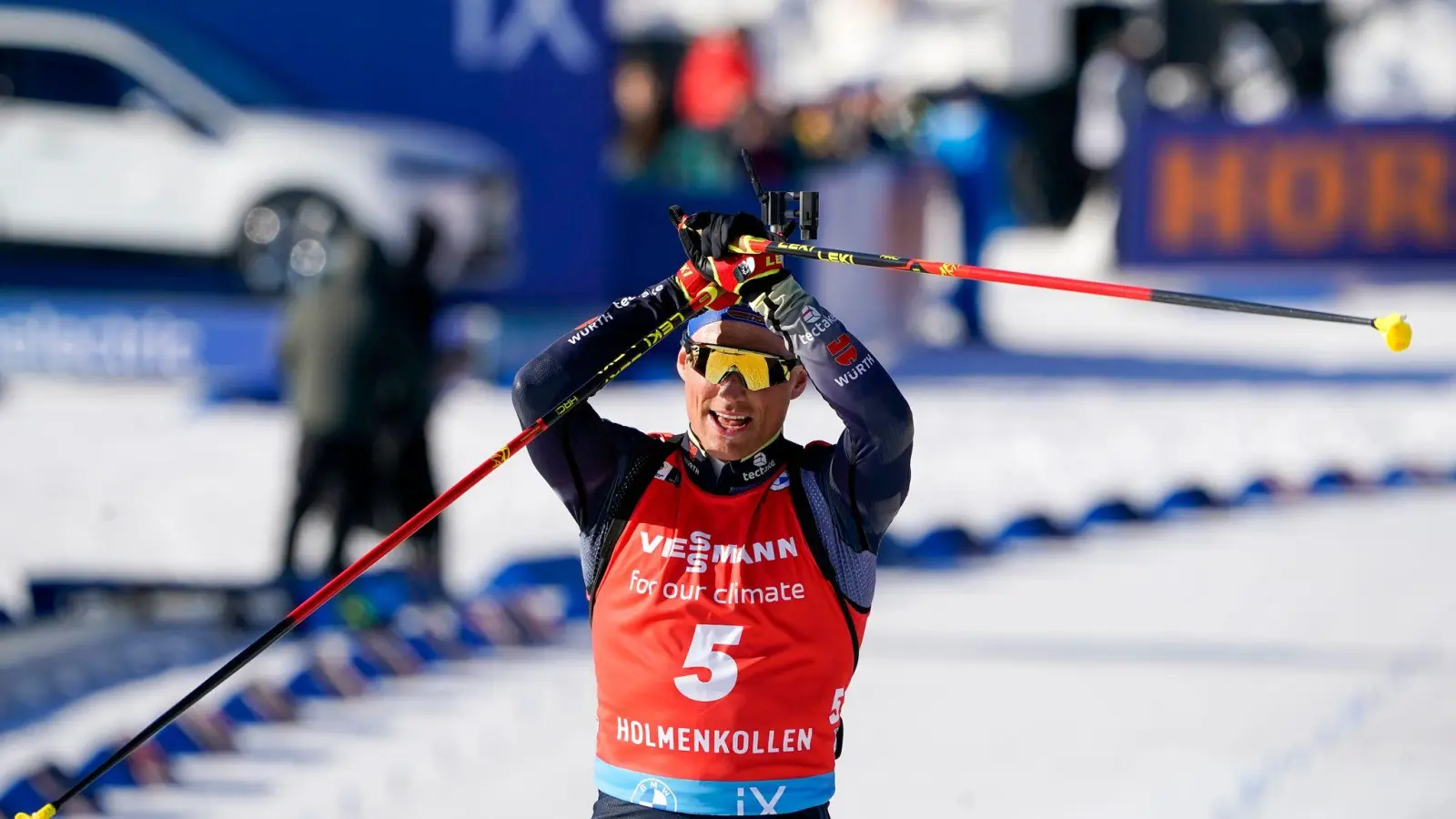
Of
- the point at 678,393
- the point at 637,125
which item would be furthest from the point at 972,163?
the point at 678,393

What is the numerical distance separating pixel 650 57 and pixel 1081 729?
17359 mm

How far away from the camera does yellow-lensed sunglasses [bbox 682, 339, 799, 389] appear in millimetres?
3602

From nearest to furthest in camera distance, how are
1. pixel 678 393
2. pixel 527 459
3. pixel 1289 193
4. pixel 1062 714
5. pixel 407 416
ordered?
pixel 1062 714, pixel 407 416, pixel 527 459, pixel 678 393, pixel 1289 193

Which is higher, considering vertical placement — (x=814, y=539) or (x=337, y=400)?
(x=814, y=539)

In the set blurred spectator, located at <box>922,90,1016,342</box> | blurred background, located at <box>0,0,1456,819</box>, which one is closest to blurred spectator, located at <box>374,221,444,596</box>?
blurred background, located at <box>0,0,1456,819</box>

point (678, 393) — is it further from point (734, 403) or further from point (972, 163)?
point (734, 403)

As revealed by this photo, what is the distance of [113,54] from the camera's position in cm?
1485

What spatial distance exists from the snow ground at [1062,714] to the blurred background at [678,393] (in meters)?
0.03

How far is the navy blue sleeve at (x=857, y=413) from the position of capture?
3.54 meters

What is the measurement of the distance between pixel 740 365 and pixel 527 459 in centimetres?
901

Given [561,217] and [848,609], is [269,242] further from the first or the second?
[848,609]

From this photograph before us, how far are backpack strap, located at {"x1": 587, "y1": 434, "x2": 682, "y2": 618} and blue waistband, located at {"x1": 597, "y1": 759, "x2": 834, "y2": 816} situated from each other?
13.1 inches

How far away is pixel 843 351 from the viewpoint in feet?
11.7

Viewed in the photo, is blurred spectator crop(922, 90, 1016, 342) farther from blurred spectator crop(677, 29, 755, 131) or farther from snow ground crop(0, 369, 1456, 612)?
snow ground crop(0, 369, 1456, 612)
